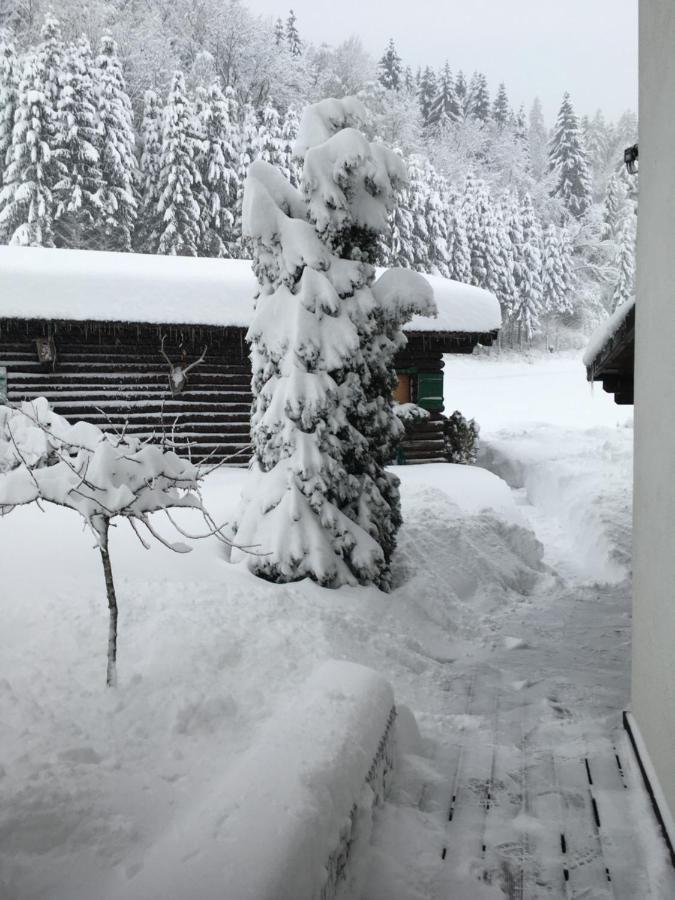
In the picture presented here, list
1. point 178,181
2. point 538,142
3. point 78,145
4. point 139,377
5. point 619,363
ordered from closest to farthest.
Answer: point 619,363
point 139,377
point 78,145
point 178,181
point 538,142

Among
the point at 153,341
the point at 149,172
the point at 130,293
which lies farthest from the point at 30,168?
the point at 130,293

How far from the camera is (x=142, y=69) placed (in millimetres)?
37500

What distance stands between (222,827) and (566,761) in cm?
273

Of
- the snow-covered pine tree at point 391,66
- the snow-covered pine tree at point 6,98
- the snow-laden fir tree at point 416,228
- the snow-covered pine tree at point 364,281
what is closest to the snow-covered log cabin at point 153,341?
the snow-covered pine tree at point 364,281

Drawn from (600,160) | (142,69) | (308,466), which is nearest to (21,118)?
(142,69)

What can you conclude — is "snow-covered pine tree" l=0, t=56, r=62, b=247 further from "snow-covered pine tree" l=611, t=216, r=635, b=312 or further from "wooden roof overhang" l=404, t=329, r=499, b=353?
"snow-covered pine tree" l=611, t=216, r=635, b=312

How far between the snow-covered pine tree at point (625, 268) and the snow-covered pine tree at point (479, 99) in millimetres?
18307

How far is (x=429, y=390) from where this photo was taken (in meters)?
15.0

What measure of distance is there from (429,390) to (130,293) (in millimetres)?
6216

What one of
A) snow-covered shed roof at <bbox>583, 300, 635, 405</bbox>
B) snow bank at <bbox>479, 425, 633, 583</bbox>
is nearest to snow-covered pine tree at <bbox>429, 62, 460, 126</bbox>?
snow bank at <bbox>479, 425, 633, 583</bbox>

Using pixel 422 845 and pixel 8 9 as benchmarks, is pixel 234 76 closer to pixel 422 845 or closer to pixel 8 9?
pixel 8 9

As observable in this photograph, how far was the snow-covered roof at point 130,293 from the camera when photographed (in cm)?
1216

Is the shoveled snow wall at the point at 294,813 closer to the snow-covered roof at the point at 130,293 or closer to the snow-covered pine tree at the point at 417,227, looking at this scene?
the snow-covered roof at the point at 130,293

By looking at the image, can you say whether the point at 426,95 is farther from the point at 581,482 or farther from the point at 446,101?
the point at 581,482
